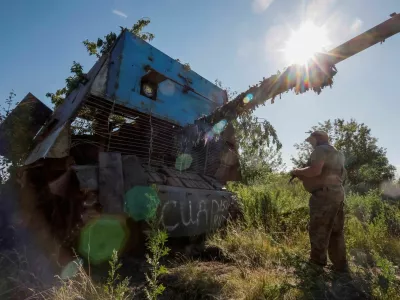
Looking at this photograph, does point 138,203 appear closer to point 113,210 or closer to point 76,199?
point 113,210

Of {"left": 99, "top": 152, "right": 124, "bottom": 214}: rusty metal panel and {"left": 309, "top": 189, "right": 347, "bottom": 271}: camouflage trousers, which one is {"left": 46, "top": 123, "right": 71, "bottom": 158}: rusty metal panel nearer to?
{"left": 99, "top": 152, "right": 124, "bottom": 214}: rusty metal panel

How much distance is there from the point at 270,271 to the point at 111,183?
3.03 meters

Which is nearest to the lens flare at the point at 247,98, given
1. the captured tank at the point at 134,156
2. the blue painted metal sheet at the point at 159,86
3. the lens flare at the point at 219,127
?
the lens flare at the point at 219,127

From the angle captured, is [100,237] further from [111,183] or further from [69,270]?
[111,183]

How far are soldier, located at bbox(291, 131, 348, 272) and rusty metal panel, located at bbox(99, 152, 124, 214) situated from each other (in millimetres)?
3050

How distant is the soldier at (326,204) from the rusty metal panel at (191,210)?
256cm

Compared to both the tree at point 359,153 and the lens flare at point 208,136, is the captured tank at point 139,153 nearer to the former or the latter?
the lens flare at point 208,136

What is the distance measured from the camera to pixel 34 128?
8625 mm

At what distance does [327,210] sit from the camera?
3.85 meters

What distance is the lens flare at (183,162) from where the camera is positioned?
7.60 metres

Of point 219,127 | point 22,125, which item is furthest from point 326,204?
point 22,125

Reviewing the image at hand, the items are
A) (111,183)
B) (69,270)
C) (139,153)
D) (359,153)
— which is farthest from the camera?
(359,153)

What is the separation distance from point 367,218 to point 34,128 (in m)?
10.3

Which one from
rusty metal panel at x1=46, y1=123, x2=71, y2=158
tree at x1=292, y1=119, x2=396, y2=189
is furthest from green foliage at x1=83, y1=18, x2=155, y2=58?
tree at x1=292, y1=119, x2=396, y2=189
